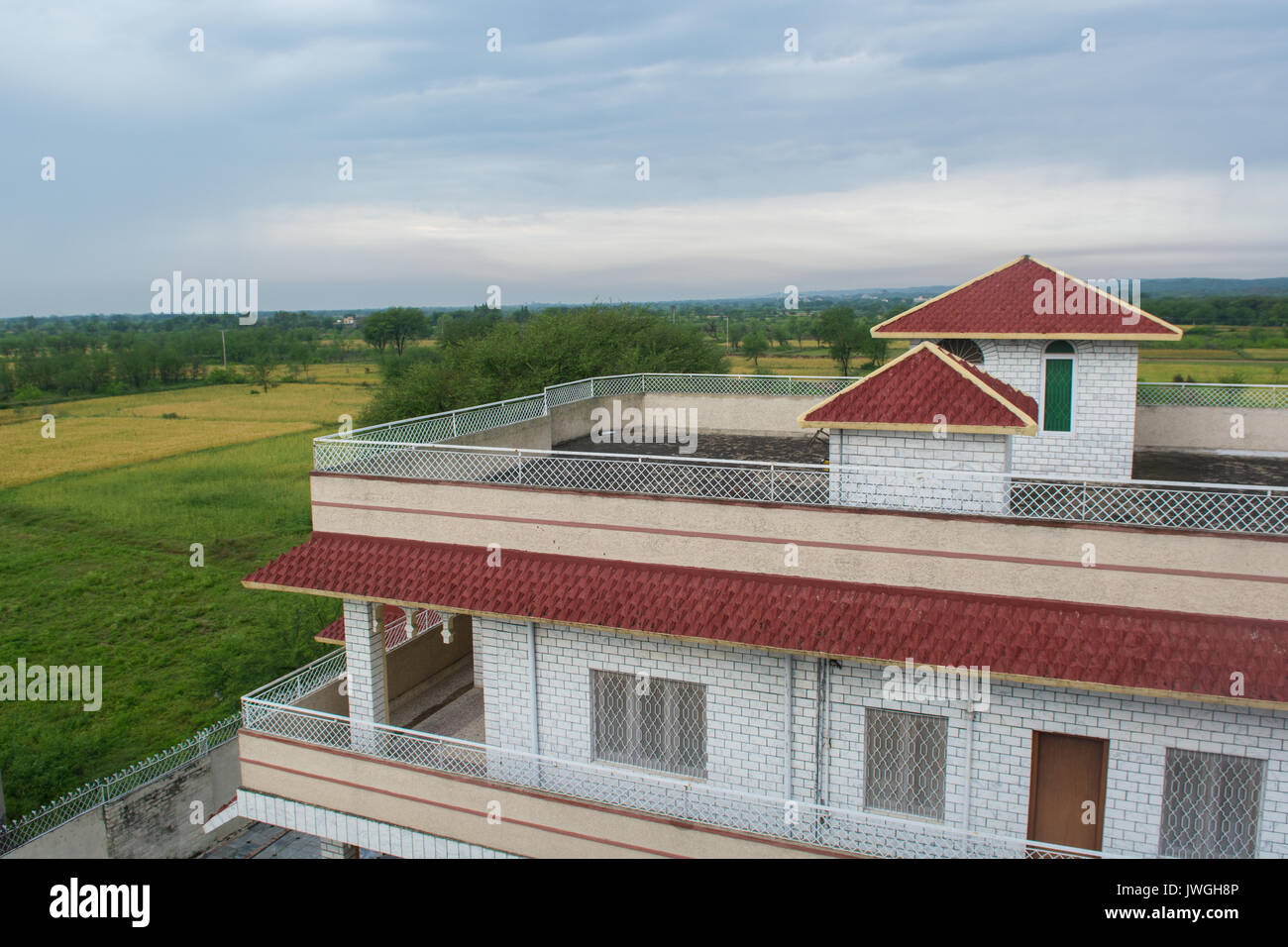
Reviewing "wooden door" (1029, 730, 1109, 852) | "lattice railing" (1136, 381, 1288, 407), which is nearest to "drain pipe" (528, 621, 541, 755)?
"wooden door" (1029, 730, 1109, 852)

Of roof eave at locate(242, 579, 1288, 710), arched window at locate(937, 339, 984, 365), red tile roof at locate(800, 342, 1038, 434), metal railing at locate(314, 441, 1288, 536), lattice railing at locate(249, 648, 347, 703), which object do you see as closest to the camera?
roof eave at locate(242, 579, 1288, 710)

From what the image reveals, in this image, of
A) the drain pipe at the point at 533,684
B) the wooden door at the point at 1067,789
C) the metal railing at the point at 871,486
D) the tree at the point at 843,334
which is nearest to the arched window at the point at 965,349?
the metal railing at the point at 871,486

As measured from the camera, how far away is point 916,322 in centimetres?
1494

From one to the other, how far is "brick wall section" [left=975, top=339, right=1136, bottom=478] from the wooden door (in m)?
5.92

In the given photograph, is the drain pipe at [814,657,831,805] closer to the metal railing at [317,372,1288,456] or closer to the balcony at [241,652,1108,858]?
the balcony at [241,652,1108,858]

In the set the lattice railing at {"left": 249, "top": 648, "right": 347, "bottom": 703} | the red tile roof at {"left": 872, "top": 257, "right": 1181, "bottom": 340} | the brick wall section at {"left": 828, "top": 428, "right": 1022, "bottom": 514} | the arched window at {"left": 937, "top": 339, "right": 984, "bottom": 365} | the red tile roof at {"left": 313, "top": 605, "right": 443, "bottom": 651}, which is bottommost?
the lattice railing at {"left": 249, "top": 648, "right": 347, "bottom": 703}

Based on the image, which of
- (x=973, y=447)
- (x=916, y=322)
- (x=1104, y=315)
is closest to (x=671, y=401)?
(x=916, y=322)

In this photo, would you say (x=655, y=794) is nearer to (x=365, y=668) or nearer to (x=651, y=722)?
(x=651, y=722)

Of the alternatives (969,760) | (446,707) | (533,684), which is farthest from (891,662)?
(446,707)

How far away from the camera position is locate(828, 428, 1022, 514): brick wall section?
938 centimetres

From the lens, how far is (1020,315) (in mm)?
14195

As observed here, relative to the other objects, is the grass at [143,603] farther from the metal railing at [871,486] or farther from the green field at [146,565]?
the metal railing at [871,486]
